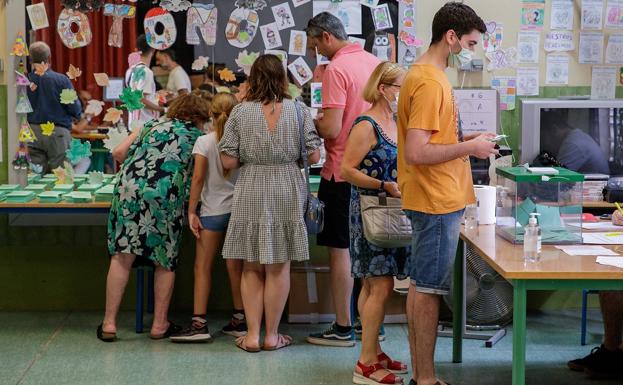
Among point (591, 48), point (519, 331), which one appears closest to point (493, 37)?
point (591, 48)

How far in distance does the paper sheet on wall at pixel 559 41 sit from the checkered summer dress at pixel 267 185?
2.05 meters

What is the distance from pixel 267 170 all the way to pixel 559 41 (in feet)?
7.89

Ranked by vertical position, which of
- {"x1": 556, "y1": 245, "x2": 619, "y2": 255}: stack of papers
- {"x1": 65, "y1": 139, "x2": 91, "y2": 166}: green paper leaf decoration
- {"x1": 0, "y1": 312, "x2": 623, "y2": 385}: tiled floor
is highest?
{"x1": 65, "y1": 139, "x2": 91, "y2": 166}: green paper leaf decoration

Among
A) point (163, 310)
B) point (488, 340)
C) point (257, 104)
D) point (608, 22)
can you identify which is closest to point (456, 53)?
point (257, 104)

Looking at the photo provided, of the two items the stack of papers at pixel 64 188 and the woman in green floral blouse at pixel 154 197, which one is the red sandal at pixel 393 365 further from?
the stack of papers at pixel 64 188

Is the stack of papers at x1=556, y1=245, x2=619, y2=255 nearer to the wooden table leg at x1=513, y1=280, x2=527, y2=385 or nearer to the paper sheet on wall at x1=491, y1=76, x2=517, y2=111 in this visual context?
the wooden table leg at x1=513, y1=280, x2=527, y2=385

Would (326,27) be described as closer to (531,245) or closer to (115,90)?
(115,90)

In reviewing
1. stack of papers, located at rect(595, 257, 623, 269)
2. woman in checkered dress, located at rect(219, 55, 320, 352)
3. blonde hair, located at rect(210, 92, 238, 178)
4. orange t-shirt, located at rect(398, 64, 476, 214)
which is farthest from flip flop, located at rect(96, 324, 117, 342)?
stack of papers, located at rect(595, 257, 623, 269)

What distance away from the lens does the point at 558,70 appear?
21.4 feet

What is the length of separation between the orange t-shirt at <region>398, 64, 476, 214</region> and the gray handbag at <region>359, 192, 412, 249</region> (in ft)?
1.00

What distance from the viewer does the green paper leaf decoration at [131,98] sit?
6.16m

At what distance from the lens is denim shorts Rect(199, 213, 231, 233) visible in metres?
5.55

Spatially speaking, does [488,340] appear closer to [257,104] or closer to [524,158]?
[524,158]

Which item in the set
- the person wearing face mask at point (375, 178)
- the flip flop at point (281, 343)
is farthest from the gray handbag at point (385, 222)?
the flip flop at point (281, 343)
